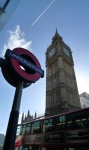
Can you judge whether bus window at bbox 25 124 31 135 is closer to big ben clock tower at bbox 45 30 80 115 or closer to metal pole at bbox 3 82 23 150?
metal pole at bbox 3 82 23 150

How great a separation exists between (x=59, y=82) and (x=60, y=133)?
28.7 m

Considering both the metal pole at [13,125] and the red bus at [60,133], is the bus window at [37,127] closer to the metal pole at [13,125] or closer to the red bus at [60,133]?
the red bus at [60,133]

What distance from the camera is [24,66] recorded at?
5.60 m

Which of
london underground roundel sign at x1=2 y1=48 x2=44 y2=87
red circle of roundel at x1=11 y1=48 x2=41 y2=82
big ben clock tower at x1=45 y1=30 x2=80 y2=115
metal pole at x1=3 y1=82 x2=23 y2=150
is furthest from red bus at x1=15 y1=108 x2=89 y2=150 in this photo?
big ben clock tower at x1=45 y1=30 x2=80 y2=115

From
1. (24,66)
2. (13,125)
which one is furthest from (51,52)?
(13,125)

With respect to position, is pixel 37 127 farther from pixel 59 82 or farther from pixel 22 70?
pixel 59 82

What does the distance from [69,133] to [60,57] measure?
35.2 metres

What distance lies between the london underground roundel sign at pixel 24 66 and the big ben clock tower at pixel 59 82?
26.7 m

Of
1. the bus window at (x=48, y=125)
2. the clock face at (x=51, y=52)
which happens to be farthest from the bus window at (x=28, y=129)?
the clock face at (x=51, y=52)

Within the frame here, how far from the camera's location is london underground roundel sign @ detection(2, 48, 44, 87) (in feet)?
16.5

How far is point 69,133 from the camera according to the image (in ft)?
31.0

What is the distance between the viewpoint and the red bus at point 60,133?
8853 millimetres

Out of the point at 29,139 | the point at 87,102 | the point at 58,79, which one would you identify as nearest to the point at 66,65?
the point at 58,79

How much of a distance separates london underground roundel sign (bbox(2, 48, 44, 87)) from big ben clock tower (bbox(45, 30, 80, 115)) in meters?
26.7
